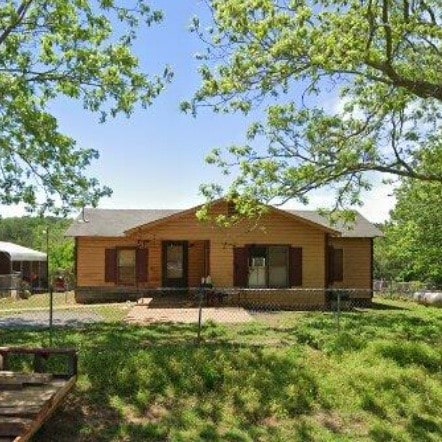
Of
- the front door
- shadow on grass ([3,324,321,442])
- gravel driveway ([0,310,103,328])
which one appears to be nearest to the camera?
shadow on grass ([3,324,321,442])

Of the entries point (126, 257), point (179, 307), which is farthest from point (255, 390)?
point (126, 257)

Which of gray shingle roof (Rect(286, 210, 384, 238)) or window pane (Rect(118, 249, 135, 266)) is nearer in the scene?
window pane (Rect(118, 249, 135, 266))

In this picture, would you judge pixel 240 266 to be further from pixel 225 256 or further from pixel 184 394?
pixel 184 394

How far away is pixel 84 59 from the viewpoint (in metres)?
14.9

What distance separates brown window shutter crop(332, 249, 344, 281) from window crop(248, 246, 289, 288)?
189 inches

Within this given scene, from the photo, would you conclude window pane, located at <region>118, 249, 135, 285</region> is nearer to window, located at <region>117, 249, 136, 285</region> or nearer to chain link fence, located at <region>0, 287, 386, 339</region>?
window, located at <region>117, 249, 136, 285</region>

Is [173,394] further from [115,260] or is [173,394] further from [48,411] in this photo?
[115,260]

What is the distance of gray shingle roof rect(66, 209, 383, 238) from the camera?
2711cm

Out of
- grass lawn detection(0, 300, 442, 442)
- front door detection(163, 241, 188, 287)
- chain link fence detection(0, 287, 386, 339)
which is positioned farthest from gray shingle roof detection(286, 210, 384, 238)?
grass lawn detection(0, 300, 442, 442)

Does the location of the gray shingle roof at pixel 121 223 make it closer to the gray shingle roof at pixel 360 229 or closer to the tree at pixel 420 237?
the gray shingle roof at pixel 360 229

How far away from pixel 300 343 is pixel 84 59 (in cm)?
888

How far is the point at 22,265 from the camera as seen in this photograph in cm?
4456

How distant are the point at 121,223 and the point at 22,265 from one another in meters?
18.8

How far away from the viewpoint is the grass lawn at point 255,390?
8.69 metres
